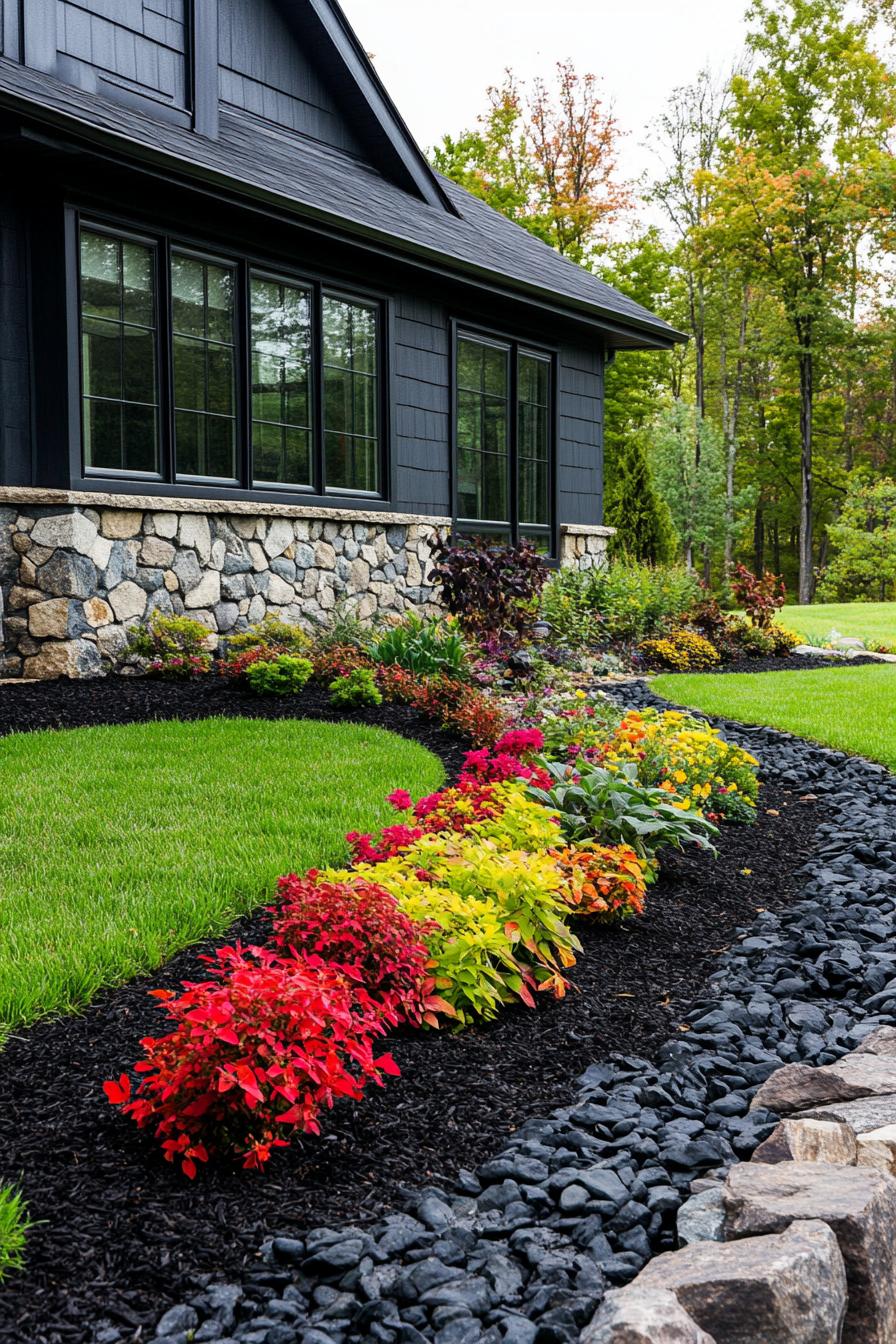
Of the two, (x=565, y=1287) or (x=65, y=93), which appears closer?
(x=565, y=1287)

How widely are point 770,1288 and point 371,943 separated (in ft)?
4.37

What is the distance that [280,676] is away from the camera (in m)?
6.70

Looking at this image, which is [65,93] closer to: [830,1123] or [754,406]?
[830,1123]

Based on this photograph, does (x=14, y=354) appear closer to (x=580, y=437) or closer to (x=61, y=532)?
(x=61, y=532)

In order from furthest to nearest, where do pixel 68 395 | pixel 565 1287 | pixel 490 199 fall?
pixel 490 199, pixel 68 395, pixel 565 1287

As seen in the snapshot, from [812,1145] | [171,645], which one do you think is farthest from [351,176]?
[812,1145]

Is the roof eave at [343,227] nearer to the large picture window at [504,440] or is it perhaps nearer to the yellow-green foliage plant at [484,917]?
the large picture window at [504,440]

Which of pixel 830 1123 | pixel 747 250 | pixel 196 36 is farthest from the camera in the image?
pixel 747 250

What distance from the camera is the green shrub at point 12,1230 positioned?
1832 millimetres

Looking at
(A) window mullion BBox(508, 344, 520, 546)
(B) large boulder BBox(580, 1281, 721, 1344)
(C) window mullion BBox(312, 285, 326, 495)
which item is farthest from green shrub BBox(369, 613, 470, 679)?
(B) large boulder BBox(580, 1281, 721, 1344)

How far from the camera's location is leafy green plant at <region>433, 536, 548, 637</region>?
29.0 feet

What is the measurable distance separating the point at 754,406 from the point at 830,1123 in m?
30.7

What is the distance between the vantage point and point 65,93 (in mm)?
7055

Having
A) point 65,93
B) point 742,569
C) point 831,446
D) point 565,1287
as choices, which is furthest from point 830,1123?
point 831,446
